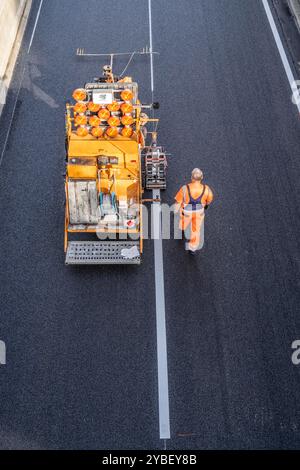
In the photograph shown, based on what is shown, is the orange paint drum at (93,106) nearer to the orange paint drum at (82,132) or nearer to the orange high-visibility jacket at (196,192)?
the orange paint drum at (82,132)

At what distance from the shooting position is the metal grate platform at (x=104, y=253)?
866 cm

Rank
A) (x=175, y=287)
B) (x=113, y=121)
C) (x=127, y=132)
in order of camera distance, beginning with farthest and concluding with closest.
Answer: (x=127, y=132), (x=113, y=121), (x=175, y=287)

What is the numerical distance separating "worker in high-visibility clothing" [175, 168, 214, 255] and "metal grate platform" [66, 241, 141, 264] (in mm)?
1019

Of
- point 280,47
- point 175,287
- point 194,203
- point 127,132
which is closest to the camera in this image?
point 194,203

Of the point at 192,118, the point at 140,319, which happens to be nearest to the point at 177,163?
the point at 192,118

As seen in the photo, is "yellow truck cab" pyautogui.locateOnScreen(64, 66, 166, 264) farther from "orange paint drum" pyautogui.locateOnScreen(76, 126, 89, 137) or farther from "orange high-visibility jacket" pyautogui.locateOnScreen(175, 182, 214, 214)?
"orange high-visibility jacket" pyautogui.locateOnScreen(175, 182, 214, 214)

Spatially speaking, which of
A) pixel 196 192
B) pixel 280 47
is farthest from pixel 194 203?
pixel 280 47

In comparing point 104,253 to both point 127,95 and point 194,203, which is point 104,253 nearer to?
point 194,203

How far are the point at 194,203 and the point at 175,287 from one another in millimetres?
1569

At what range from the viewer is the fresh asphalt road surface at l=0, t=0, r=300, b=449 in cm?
721

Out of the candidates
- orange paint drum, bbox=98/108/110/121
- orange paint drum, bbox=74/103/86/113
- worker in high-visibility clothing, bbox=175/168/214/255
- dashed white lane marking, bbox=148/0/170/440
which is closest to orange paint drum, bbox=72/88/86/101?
orange paint drum, bbox=74/103/86/113

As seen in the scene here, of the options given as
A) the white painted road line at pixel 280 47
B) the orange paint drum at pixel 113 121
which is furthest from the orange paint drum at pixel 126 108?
the white painted road line at pixel 280 47

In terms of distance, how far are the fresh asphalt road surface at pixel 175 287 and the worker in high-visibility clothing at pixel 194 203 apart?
1.88 ft

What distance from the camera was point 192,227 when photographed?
28.2ft
